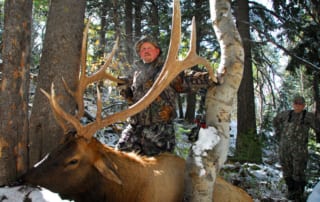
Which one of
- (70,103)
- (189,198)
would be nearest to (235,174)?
(189,198)

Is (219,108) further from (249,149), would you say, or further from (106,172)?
(249,149)

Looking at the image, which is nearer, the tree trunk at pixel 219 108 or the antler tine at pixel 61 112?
the antler tine at pixel 61 112

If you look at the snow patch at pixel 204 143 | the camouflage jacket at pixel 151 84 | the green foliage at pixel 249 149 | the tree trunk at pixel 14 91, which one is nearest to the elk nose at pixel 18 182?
the tree trunk at pixel 14 91

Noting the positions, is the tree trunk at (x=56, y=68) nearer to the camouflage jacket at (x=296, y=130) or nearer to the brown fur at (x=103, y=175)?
the brown fur at (x=103, y=175)

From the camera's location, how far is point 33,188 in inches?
123

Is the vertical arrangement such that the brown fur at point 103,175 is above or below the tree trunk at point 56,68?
below

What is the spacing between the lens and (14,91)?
11.5 ft

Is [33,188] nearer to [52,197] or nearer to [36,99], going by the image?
[52,197]

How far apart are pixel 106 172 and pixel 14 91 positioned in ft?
4.05

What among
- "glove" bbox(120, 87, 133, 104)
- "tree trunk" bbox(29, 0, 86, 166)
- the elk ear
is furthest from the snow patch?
"tree trunk" bbox(29, 0, 86, 166)

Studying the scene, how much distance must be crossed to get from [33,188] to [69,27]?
2.00 meters

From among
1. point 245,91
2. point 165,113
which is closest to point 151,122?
point 165,113

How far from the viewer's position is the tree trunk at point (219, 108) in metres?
3.74

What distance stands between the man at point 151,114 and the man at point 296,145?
10.6ft
